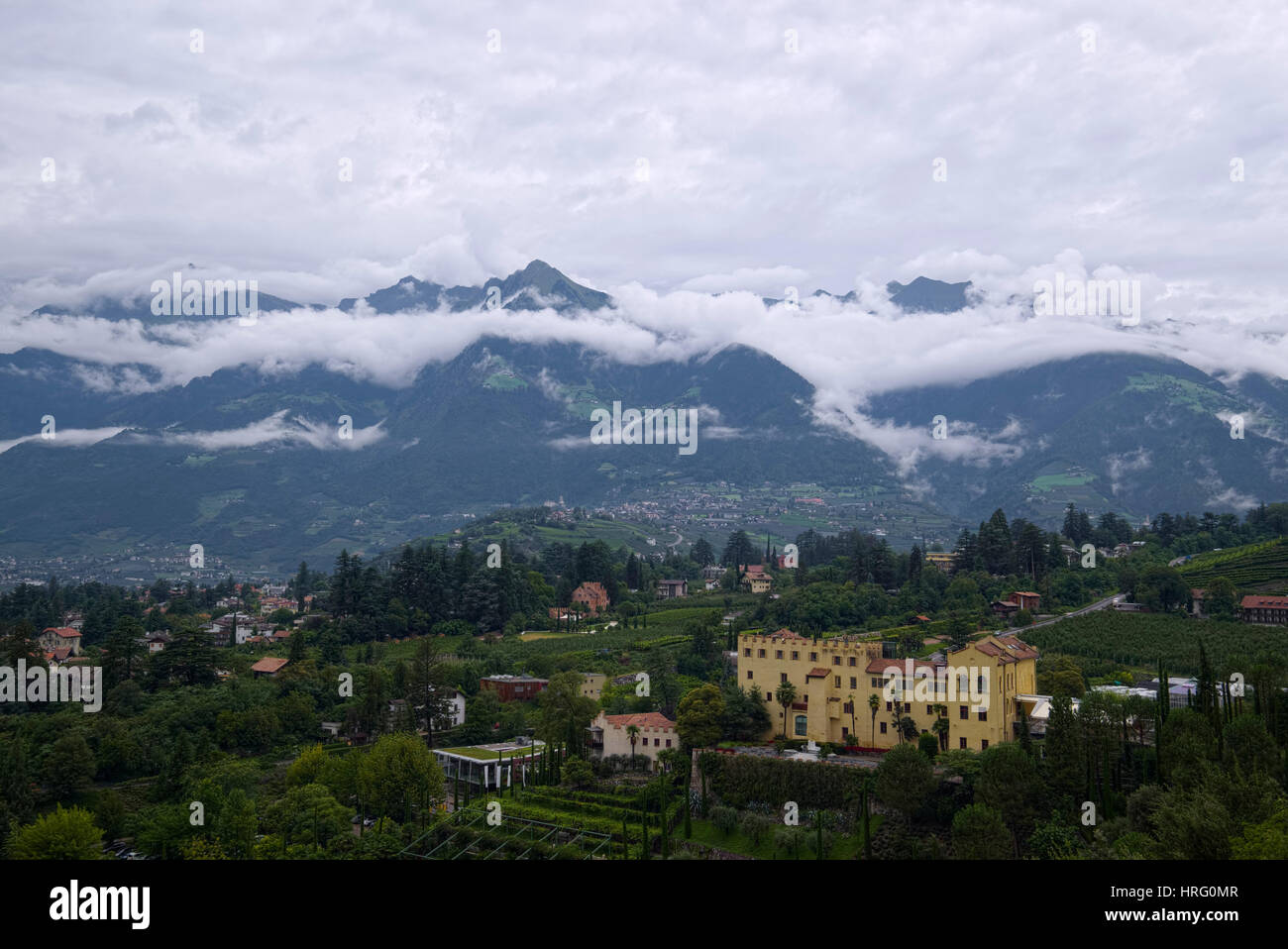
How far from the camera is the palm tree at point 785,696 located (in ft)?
136

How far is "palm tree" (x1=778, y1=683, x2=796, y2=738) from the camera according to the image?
136 ft

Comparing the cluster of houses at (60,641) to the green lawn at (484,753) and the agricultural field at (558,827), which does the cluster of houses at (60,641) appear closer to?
the green lawn at (484,753)

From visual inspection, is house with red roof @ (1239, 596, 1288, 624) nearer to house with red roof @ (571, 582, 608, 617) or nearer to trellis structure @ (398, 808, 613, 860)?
trellis structure @ (398, 808, 613, 860)

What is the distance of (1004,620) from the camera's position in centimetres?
6309

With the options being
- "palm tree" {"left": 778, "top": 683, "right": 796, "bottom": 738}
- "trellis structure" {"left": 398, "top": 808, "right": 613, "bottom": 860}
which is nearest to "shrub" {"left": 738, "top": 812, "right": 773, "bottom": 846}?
"trellis structure" {"left": 398, "top": 808, "right": 613, "bottom": 860}

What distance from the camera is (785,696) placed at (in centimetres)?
4147

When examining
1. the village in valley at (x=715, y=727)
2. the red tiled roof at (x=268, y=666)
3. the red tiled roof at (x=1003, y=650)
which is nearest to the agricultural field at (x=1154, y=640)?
the village in valley at (x=715, y=727)

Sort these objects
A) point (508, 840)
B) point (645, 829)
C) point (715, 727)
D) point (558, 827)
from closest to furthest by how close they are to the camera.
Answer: point (645, 829) < point (508, 840) < point (558, 827) < point (715, 727)

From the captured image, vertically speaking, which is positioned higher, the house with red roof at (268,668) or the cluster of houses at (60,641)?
the house with red roof at (268,668)
